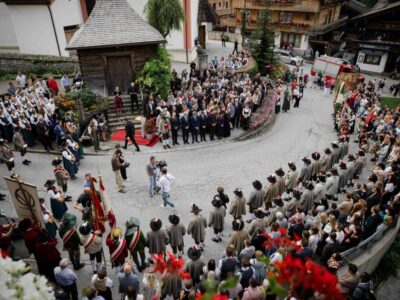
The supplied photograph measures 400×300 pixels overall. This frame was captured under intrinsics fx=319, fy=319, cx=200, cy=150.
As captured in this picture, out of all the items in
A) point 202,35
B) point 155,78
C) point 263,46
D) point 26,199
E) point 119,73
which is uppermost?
point 202,35

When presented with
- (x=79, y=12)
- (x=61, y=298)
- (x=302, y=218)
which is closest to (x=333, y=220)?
(x=302, y=218)

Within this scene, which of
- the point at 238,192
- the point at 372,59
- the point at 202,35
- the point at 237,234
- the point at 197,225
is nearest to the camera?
the point at 237,234

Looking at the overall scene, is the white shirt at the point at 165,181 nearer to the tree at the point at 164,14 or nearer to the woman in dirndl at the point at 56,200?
the woman in dirndl at the point at 56,200

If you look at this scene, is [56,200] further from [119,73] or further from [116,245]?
[119,73]

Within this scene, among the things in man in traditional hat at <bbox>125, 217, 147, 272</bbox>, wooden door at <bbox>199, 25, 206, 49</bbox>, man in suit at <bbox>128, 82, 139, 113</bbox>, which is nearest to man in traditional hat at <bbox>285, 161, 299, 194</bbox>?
man in traditional hat at <bbox>125, 217, 147, 272</bbox>

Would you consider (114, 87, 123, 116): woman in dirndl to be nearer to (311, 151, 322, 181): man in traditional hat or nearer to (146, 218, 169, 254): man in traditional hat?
(311, 151, 322, 181): man in traditional hat

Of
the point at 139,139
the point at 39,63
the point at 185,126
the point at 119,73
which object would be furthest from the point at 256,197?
the point at 39,63

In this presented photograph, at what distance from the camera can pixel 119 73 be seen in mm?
19422

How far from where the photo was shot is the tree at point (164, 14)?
23250 millimetres

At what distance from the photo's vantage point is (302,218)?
877 cm

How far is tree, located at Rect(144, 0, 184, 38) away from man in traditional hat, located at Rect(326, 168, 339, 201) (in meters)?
17.5

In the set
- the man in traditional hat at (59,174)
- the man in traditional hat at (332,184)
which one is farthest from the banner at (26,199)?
the man in traditional hat at (332,184)

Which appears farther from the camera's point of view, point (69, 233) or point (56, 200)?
point (56, 200)

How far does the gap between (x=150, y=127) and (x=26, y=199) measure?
9065mm
